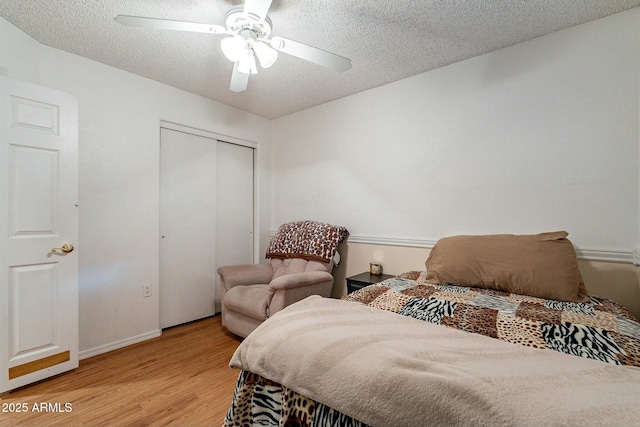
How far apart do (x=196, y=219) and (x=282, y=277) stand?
1.41m

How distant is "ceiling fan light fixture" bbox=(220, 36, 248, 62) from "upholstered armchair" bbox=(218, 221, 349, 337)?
159 centimetres

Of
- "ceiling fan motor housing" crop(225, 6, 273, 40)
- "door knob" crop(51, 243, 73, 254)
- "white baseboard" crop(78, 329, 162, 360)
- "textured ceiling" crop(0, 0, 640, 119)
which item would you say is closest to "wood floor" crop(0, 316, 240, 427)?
"white baseboard" crop(78, 329, 162, 360)

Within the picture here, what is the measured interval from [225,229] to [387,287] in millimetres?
2289

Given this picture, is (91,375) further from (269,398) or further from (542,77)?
(542,77)

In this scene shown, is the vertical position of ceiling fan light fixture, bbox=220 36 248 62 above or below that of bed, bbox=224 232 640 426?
above

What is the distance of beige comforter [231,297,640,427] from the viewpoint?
615 mm

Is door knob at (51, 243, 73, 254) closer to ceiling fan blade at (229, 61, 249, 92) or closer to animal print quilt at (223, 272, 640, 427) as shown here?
ceiling fan blade at (229, 61, 249, 92)

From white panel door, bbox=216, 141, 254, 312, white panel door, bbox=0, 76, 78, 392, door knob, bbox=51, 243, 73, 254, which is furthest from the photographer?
white panel door, bbox=216, 141, 254, 312

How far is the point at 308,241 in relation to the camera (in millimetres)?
2805

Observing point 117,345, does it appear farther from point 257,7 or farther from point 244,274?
point 257,7

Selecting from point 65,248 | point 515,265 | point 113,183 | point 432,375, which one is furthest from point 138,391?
point 515,265

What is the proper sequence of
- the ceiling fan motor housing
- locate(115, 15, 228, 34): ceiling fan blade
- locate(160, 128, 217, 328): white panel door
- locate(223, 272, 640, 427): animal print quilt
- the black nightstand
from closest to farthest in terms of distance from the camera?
locate(223, 272, 640, 427): animal print quilt, locate(115, 15, 228, 34): ceiling fan blade, the ceiling fan motor housing, the black nightstand, locate(160, 128, 217, 328): white panel door

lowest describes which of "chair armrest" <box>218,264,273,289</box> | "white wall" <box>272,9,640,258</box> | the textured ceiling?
"chair armrest" <box>218,264,273,289</box>

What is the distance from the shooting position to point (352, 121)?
294 centimetres
